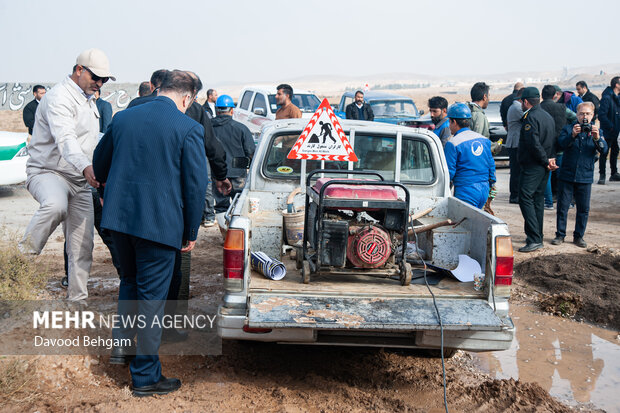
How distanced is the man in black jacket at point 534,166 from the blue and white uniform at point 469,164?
185cm

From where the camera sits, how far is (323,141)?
17.9 feet

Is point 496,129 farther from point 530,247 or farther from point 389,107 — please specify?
point 530,247

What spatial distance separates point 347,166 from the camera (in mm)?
5906

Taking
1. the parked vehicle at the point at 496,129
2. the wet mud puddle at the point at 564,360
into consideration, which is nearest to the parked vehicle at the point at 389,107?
the parked vehicle at the point at 496,129

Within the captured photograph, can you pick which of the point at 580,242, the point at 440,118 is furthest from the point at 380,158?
the point at 580,242

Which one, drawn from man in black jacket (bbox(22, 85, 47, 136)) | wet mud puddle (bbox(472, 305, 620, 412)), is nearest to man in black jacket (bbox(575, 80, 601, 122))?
wet mud puddle (bbox(472, 305, 620, 412))

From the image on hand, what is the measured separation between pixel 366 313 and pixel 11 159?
30.4 ft

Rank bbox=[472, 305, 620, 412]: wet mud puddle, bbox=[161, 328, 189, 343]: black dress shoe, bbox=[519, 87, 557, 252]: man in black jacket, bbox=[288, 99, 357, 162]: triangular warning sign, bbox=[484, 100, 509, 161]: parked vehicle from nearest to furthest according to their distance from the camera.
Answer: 1. bbox=[472, 305, 620, 412]: wet mud puddle
2. bbox=[161, 328, 189, 343]: black dress shoe
3. bbox=[288, 99, 357, 162]: triangular warning sign
4. bbox=[519, 87, 557, 252]: man in black jacket
5. bbox=[484, 100, 509, 161]: parked vehicle

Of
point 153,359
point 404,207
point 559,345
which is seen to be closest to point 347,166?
point 404,207

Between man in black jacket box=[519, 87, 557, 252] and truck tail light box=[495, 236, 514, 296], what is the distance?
13.8 ft

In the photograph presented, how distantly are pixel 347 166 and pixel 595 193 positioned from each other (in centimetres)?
838

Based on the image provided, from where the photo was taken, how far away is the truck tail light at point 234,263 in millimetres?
3910

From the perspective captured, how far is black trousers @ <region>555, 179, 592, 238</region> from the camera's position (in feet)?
27.3

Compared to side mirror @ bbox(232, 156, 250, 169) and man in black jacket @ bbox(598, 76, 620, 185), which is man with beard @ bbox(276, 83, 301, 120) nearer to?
side mirror @ bbox(232, 156, 250, 169)
